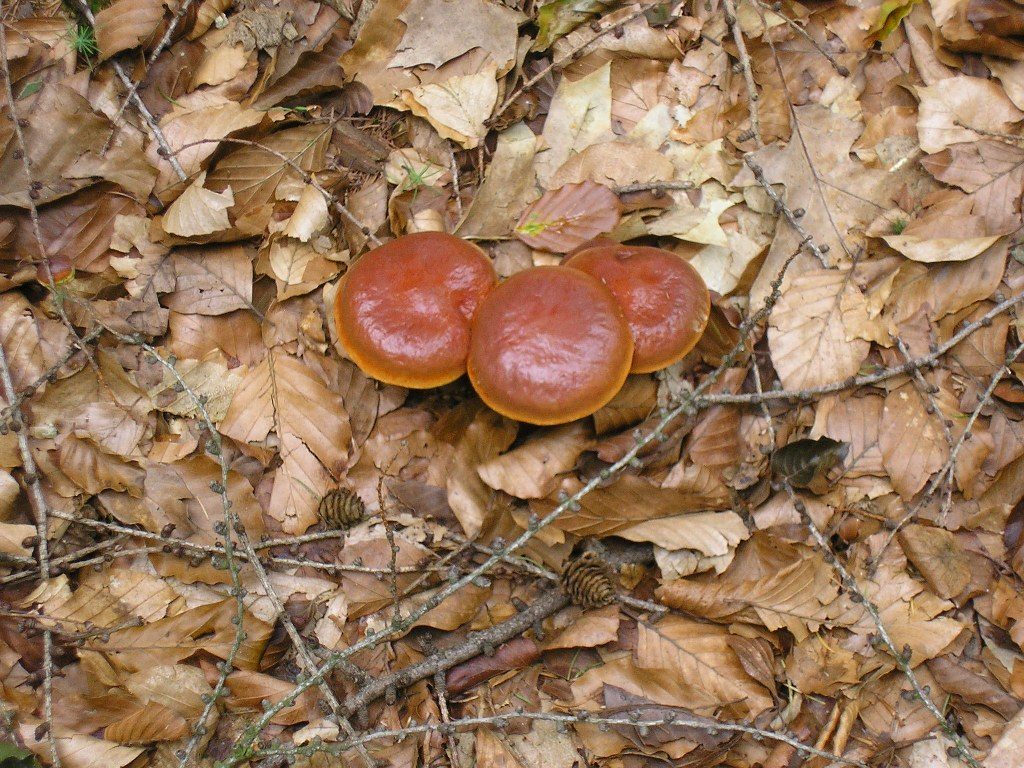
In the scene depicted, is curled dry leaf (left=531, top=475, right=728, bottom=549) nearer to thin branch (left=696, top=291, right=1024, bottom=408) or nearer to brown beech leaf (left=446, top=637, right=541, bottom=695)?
thin branch (left=696, top=291, right=1024, bottom=408)

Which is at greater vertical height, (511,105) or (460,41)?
(460,41)

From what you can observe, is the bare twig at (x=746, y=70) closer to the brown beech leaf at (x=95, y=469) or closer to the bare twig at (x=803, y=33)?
the bare twig at (x=803, y=33)

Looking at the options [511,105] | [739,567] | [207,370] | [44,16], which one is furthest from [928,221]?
[44,16]

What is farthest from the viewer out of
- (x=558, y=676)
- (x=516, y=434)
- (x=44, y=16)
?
(x=44, y=16)

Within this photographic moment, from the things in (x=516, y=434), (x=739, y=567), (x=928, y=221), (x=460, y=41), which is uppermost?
(x=460, y=41)

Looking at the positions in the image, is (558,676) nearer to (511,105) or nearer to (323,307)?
(323,307)

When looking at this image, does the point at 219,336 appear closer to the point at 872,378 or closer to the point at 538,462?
the point at 538,462

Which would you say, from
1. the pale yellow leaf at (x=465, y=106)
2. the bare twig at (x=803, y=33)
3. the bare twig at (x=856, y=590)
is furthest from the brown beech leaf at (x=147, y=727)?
the bare twig at (x=803, y=33)

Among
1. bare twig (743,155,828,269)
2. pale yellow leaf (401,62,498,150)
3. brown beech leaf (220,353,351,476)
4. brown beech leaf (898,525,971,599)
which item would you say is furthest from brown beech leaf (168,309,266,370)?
brown beech leaf (898,525,971,599)
